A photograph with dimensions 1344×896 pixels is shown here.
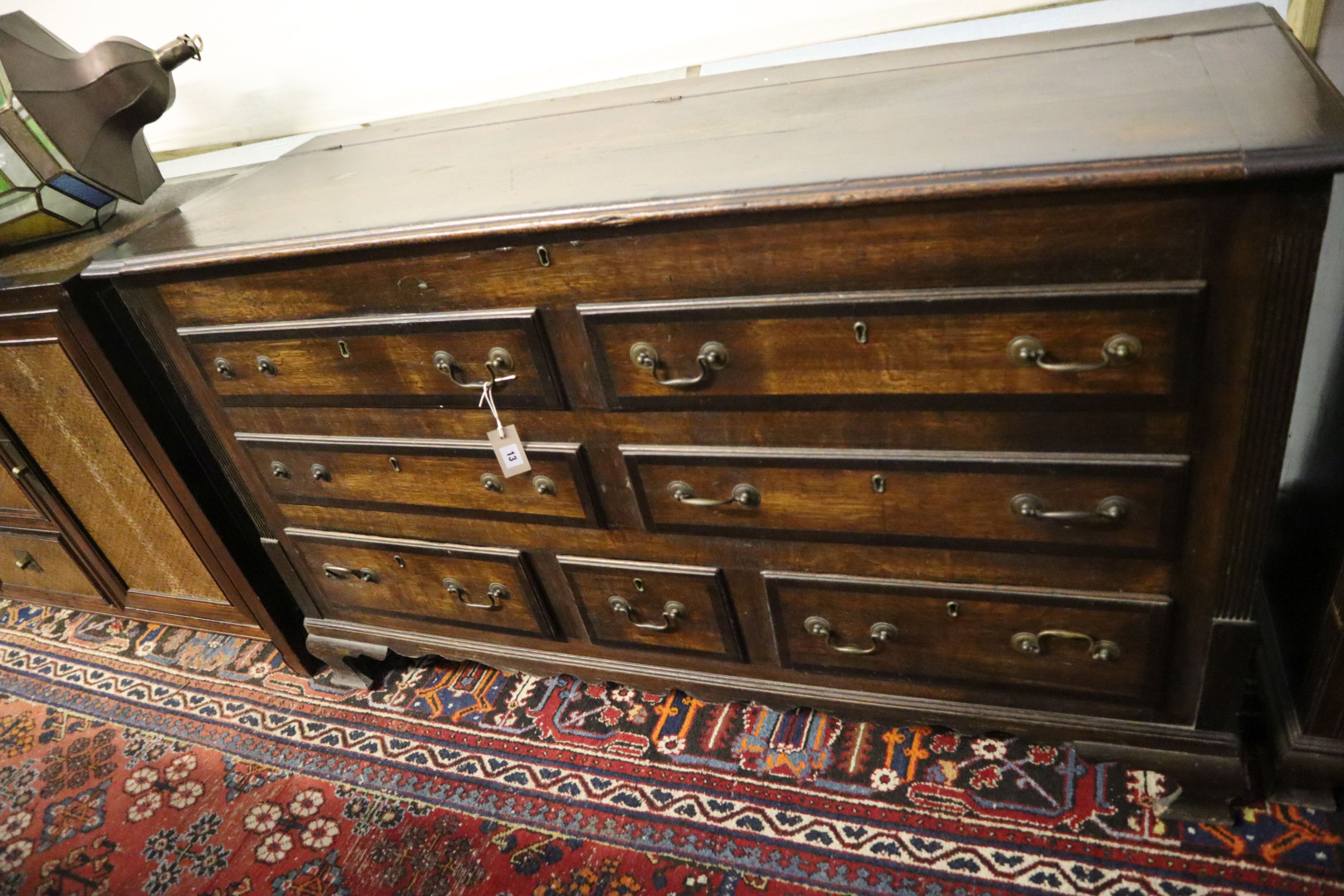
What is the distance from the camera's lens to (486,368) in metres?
1.28

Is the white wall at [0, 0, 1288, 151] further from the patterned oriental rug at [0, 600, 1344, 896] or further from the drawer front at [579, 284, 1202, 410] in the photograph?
the patterned oriental rug at [0, 600, 1344, 896]

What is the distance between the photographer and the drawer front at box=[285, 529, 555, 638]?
1.58 meters

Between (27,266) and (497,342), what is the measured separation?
103 centimetres

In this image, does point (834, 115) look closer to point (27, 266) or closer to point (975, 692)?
point (975, 692)

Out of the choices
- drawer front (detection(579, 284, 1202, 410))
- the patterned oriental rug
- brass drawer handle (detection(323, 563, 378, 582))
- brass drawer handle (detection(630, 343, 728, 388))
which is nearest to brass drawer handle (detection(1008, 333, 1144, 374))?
drawer front (detection(579, 284, 1202, 410))

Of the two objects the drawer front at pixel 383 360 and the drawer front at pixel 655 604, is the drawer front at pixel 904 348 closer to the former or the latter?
the drawer front at pixel 383 360

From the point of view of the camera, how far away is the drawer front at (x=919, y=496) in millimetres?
1074

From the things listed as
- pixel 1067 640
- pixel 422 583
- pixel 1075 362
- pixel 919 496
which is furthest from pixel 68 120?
pixel 1067 640

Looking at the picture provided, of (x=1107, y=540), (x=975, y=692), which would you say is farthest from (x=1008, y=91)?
(x=975, y=692)

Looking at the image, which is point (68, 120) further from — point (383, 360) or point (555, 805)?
point (555, 805)

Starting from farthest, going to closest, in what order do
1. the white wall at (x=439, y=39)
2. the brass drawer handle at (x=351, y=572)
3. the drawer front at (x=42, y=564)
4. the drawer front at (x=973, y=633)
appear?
1. the drawer front at (x=42, y=564)
2. the brass drawer handle at (x=351, y=572)
3. the white wall at (x=439, y=39)
4. the drawer front at (x=973, y=633)

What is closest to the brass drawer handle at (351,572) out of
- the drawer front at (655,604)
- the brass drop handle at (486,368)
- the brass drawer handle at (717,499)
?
the drawer front at (655,604)

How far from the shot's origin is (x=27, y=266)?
5.28 ft

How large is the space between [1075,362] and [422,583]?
3.99ft
